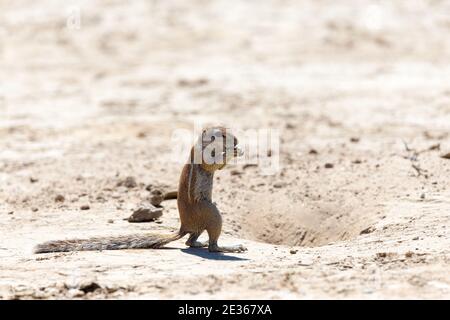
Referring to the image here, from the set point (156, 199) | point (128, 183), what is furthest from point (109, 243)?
point (128, 183)

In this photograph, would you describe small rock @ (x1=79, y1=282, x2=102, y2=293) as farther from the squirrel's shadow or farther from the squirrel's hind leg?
the squirrel's hind leg

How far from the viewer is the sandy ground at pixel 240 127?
5.66 m

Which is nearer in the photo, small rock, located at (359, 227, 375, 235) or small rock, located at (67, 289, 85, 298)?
small rock, located at (67, 289, 85, 298)

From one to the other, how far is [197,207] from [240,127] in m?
4.96

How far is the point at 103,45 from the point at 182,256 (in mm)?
10632

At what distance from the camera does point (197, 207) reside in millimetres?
6402

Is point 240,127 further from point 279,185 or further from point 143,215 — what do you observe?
point 143,215

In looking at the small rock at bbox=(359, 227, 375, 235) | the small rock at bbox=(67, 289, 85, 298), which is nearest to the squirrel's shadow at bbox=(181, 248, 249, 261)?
the small rock at bbox=(67, 289, 85, 298)

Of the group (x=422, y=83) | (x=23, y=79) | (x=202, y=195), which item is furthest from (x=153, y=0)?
(x=202, y=195)

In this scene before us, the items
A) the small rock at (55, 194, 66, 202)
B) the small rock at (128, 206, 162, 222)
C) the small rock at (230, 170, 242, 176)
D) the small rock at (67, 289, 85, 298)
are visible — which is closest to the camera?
the small rock at (67, 289, 85, 298)

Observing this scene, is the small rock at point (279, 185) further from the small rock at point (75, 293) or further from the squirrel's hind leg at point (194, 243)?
the small rock at point (75, 293)

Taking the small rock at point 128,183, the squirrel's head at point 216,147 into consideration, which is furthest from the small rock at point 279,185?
the squirrel's head at point 216,147

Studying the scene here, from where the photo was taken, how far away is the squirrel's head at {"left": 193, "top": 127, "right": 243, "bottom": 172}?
620 cm

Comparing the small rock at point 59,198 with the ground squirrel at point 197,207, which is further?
the small rock at point 59,198
